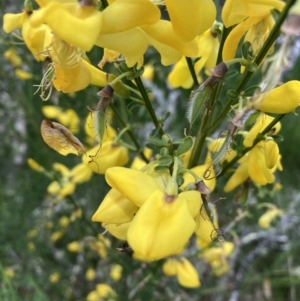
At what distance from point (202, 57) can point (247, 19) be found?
0.14 metres

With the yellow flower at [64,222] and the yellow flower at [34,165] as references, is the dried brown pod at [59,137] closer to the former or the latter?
the yellow flower at [34,165]

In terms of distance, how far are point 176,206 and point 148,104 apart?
0.16m

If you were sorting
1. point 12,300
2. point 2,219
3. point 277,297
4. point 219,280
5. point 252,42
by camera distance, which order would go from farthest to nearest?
point 277,297, point 219,280, point 2,219, point 12,300, point 252,42

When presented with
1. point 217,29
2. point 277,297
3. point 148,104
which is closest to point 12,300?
point 148,104

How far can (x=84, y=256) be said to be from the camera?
1492 millimetres

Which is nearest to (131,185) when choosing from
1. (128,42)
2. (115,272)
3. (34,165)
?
(128,42)

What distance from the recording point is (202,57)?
2.06 feet

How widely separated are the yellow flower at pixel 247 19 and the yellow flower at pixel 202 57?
103mm

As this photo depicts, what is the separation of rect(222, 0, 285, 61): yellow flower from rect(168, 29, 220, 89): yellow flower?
0.34 feet

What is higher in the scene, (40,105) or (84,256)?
(40,105)

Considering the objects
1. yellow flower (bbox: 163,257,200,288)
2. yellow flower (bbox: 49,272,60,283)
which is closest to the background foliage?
yellow flower (bbox: 49,272,60,283)

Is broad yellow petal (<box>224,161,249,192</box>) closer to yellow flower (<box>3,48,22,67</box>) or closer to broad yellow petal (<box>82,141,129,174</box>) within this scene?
broad yellow petal (<box>82,141,129,174</box>)

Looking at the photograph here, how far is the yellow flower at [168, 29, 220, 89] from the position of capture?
2.03 ft

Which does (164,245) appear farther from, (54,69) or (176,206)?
(54,69)
